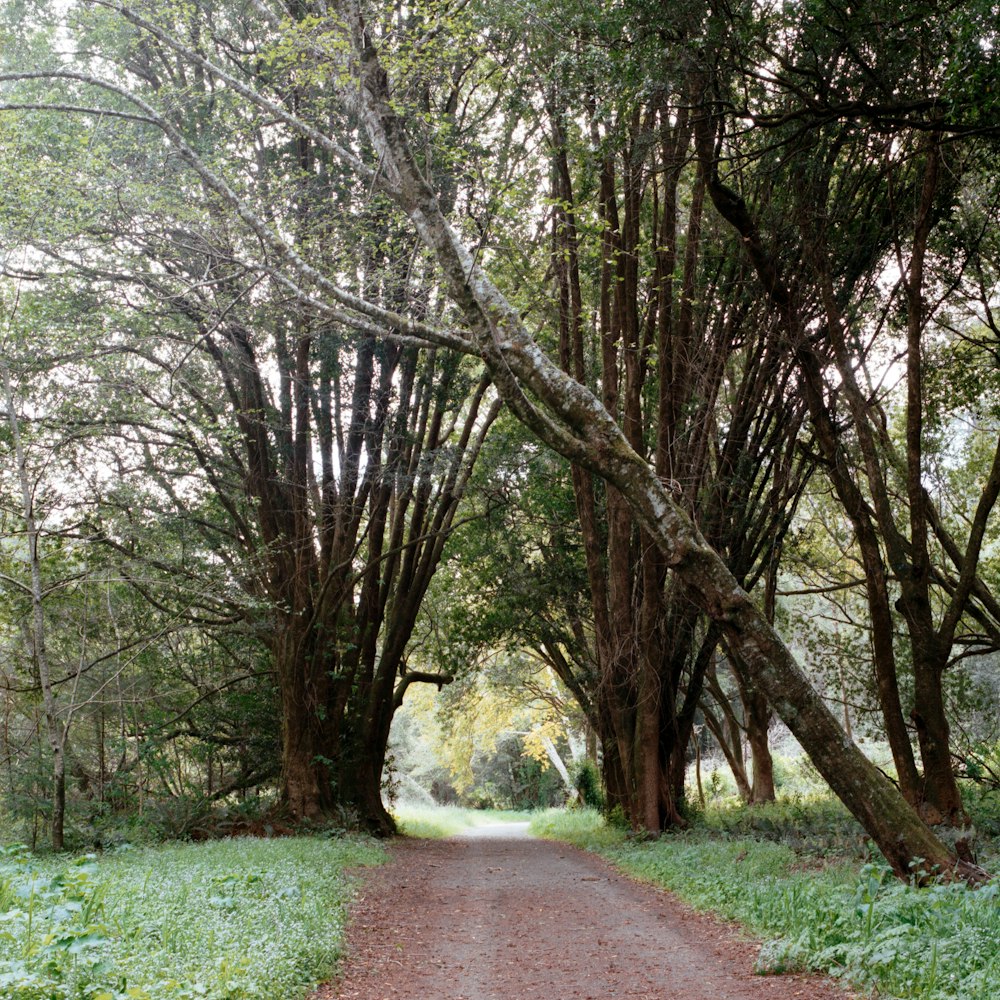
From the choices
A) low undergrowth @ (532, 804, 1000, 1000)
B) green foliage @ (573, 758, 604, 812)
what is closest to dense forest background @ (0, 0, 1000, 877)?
low undergrowth @ (532, 804, 1000, 1000)

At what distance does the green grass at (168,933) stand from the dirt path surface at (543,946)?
1.27ft

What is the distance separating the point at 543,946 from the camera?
21.5 ft

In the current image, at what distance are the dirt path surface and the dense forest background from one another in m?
1.82

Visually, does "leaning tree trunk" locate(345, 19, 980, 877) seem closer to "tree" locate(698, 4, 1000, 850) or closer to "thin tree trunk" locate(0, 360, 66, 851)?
"tree" locate(698, 4, 1000, 850)

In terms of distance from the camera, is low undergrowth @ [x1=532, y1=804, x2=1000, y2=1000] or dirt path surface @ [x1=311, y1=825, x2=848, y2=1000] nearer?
low undergrowth @ [x1=532, y1=804, x2=1000, y2=1000]

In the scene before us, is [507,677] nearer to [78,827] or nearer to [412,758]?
[78,827]

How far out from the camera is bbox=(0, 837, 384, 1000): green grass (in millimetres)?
3703

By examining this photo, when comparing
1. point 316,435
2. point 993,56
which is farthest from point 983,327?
point 316,435

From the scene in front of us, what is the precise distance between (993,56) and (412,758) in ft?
146

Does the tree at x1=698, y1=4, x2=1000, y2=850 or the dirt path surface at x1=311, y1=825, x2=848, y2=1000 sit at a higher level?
the tree at x1=698, y1=4, x2=1000, y2=850

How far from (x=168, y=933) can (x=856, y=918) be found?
13.1 ft

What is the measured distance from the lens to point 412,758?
46.5m

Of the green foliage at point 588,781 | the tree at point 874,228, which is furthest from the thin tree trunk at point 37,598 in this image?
the green foliage at point 588,781

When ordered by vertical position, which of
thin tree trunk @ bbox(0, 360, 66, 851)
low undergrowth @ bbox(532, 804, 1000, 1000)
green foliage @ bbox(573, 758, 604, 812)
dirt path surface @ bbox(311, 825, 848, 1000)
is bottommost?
green foliage @ bbox(573, 758, 604, 812)
